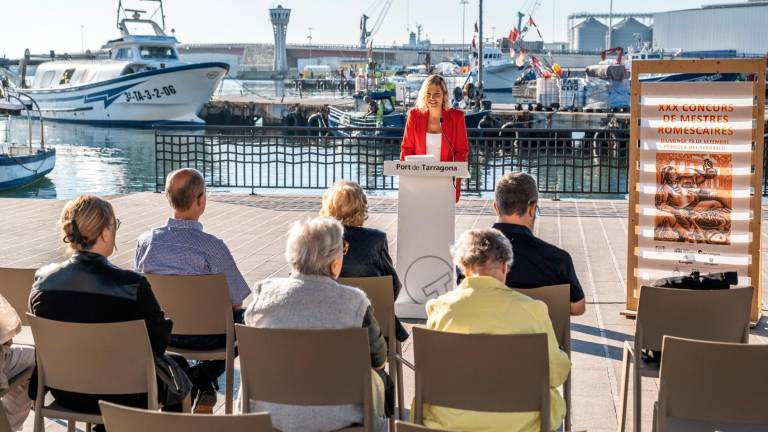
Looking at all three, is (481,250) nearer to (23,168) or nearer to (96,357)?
(96,357)

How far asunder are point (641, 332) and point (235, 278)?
184cm

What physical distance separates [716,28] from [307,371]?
112257 millimetres

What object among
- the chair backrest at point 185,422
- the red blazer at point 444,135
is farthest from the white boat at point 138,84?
the chair backrest at point 185,422

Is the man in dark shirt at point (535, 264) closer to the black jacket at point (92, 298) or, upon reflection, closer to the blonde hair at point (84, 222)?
the black jacket at point (92, 298)

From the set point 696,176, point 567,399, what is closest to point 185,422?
point 567,399

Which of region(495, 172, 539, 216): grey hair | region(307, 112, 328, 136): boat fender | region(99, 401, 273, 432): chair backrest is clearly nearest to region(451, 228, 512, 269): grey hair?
region(495, 172, 539, 216): grey hair

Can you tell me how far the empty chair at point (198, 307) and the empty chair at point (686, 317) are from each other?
5.70ft

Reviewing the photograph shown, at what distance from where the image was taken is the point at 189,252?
4.53 meters

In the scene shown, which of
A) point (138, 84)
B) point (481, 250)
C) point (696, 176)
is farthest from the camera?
point (138, 84)

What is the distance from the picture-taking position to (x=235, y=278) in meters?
4.57

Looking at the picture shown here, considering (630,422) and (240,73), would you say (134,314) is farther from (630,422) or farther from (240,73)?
(240,73)

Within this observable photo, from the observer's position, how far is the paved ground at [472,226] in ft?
17.2

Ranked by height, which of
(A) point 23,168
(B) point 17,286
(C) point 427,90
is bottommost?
(A) point 23,168

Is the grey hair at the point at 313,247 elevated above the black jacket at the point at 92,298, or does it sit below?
above
